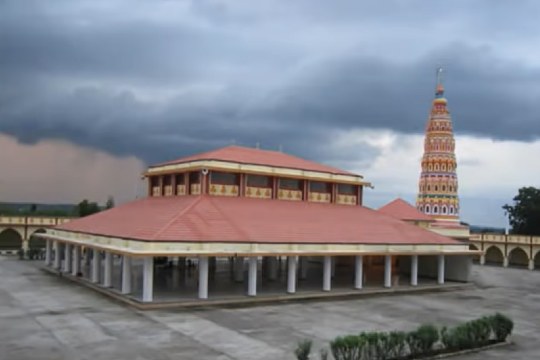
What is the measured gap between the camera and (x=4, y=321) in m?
18.3

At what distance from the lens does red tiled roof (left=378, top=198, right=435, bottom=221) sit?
43.4 metres

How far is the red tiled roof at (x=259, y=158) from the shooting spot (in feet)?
102

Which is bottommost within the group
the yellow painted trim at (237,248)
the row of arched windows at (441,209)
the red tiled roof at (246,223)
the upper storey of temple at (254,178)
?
the yellow painted trim at (237,248)

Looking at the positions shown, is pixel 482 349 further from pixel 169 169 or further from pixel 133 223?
pixel 169 169

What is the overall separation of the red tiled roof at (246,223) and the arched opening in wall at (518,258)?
23096 millimetres

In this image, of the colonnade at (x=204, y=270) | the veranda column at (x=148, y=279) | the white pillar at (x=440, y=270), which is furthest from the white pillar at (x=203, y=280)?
the white pillar at (x=440, y=270)

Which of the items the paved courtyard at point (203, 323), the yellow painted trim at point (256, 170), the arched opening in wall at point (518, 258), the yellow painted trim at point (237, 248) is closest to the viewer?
the paved courtyard at point (203, 323)

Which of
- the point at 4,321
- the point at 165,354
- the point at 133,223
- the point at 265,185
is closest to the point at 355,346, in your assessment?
the point at 165,354

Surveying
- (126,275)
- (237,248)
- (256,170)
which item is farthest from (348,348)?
(256,170)

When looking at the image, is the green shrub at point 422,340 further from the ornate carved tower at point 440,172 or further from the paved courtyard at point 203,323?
the ornate carved tower at point 440,172

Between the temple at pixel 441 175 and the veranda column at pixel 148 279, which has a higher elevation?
the temple at pixel 441 175

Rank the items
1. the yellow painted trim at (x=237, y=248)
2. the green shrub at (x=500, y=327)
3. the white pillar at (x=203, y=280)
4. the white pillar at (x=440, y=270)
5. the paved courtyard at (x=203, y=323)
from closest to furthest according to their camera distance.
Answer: the paved courtyard at (x=203, y=323) → the green shrub at (x=500, y=327) → the yellow painted trim at (x=237, y=248) → the white pillar at (x=203, y=280) → the white pillar at (x=440, y=270)

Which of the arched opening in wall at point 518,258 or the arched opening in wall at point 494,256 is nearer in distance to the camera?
the arched opening in wall at point 518,258

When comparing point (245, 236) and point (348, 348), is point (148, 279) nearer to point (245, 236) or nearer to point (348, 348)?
point (245, 236)
